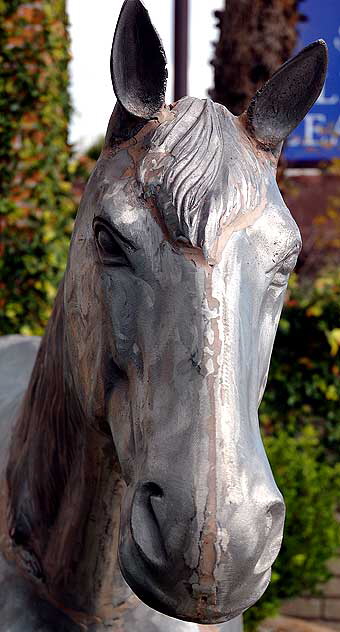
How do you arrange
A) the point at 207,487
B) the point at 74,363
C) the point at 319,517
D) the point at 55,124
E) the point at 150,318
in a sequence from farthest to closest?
the point at 55,124, the point at 319,517, the point at 74,363, the point at 150,318, the point at 207,487

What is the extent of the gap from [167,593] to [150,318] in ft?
1.01

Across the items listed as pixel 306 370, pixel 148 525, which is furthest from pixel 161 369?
pixel 306 370

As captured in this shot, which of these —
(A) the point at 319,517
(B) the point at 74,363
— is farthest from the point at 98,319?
(A) the point at 319,517

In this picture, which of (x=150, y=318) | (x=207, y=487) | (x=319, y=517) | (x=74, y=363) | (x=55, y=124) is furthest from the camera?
(x=55, y=124)

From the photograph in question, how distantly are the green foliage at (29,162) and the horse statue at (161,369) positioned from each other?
7.20 feet

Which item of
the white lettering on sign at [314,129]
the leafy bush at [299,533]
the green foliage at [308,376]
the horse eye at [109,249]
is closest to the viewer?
the horse eye at [109,249]

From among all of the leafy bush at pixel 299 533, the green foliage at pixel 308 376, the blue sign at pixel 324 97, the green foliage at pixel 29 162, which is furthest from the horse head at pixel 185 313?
the blue sign at pixel 324 97

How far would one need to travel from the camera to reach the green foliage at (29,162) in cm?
327

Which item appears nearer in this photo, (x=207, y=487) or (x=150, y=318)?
(x=207, y=487)

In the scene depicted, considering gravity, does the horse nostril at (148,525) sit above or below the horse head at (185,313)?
below

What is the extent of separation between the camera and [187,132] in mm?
883

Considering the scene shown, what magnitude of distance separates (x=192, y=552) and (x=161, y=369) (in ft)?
0.65

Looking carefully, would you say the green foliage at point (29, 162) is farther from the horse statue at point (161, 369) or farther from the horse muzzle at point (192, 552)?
the horse muzzle at point (192, 552)

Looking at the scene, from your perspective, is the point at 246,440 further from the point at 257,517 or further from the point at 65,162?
the point at 65,162
